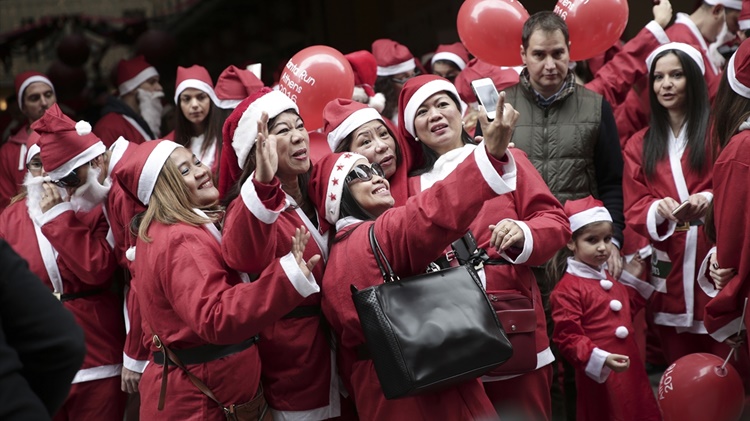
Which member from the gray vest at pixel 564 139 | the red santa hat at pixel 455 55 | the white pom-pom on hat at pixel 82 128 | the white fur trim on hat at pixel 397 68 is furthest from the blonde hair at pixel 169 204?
the red santa hat at pixel 455 55

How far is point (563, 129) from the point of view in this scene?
4.54 meters

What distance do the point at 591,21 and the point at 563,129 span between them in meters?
0.73

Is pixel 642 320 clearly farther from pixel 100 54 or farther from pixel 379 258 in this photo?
pixel 100 54

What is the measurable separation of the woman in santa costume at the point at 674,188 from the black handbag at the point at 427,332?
1883mm

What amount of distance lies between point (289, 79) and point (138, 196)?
1395 millimetres

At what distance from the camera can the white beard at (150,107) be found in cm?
698

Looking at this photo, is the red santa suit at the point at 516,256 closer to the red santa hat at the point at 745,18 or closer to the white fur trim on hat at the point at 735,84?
the white fur trim on hat at the point at 735,84

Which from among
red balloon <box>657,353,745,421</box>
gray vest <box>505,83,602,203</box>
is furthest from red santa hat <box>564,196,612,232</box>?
red balloon <box>657,353,745,421</box>

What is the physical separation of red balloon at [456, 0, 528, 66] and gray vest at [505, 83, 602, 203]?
0.48m

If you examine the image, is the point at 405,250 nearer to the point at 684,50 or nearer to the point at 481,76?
the point at 684,50

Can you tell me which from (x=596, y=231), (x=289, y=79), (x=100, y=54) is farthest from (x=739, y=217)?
(x=100, y=54)

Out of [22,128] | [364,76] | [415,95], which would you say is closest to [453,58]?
[364,76]

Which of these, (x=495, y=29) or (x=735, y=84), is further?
(x=495, y=29)

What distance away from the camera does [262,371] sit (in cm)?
364
